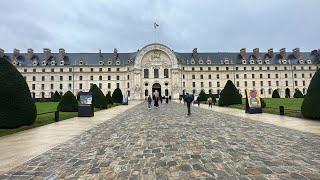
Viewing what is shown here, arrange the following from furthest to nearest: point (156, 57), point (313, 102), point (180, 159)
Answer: point (156, 57) → point (313, 102) → point (180, 159)

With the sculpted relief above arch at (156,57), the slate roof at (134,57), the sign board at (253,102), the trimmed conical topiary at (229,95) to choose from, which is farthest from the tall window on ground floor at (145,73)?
the sign board at (253,102)

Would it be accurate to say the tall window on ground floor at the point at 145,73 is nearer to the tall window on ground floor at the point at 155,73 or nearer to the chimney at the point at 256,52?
the tall window on ground floor at the point at 155,73

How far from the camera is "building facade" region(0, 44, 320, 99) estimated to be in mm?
87688

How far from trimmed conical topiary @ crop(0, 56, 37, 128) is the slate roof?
76398 mm

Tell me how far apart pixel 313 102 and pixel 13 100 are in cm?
1928

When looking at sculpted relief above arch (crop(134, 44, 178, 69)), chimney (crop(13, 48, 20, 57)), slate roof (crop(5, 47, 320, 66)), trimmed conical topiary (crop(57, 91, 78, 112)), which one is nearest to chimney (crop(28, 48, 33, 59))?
slate roof (crop(5, 47, 320, 66))

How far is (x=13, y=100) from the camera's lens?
1403 cm

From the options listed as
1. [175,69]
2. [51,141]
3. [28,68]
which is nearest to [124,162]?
[51,141]

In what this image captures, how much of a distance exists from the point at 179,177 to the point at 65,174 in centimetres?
286

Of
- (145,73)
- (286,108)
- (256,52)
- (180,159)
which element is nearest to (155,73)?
(145,73)

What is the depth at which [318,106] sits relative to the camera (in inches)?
672

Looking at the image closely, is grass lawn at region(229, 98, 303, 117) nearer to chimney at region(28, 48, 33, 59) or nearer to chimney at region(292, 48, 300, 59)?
chimney at region(292, 48, 300, 59)

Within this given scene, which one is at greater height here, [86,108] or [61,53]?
[61,53]

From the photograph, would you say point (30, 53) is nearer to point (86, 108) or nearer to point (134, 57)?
point (134, 57)
